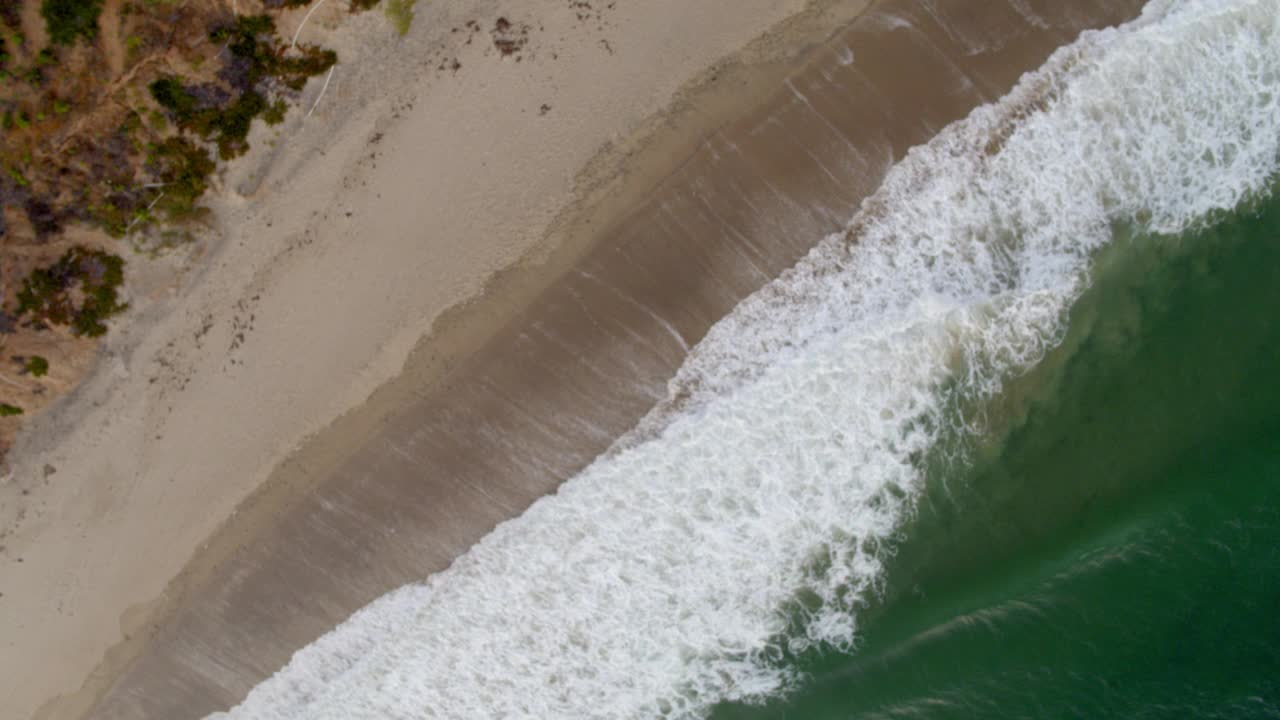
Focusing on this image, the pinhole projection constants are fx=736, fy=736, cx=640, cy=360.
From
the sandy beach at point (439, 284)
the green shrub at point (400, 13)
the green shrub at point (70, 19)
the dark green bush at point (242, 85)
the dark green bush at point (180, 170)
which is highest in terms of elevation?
the green shrub at point (70, 19)

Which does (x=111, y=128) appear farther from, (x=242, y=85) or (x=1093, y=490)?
(x=1093, y=490)

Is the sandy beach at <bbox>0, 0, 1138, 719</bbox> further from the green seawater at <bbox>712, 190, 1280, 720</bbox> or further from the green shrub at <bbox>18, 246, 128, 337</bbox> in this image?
the green seawater at <bbox>712, 190, 1280, 720</bbox>

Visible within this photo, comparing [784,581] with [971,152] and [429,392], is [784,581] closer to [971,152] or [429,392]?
[429,392]

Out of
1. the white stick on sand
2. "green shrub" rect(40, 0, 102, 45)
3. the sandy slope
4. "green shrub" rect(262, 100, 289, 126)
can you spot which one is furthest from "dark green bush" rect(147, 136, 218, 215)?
the white stick on sand

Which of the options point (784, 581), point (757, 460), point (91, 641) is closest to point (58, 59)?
point (91, 641)

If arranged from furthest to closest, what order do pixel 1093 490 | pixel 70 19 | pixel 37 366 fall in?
pixel 37 366, pixel 1093 490, pixel 70 19

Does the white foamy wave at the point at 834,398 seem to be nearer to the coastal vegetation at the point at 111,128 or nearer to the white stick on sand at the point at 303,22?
the coastal vegetation at the point at 111,128

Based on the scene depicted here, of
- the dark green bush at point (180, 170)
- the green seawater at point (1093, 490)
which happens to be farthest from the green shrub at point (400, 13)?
the green seawater at point (1093, 490)

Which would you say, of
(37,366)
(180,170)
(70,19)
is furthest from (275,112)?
(37,366)
